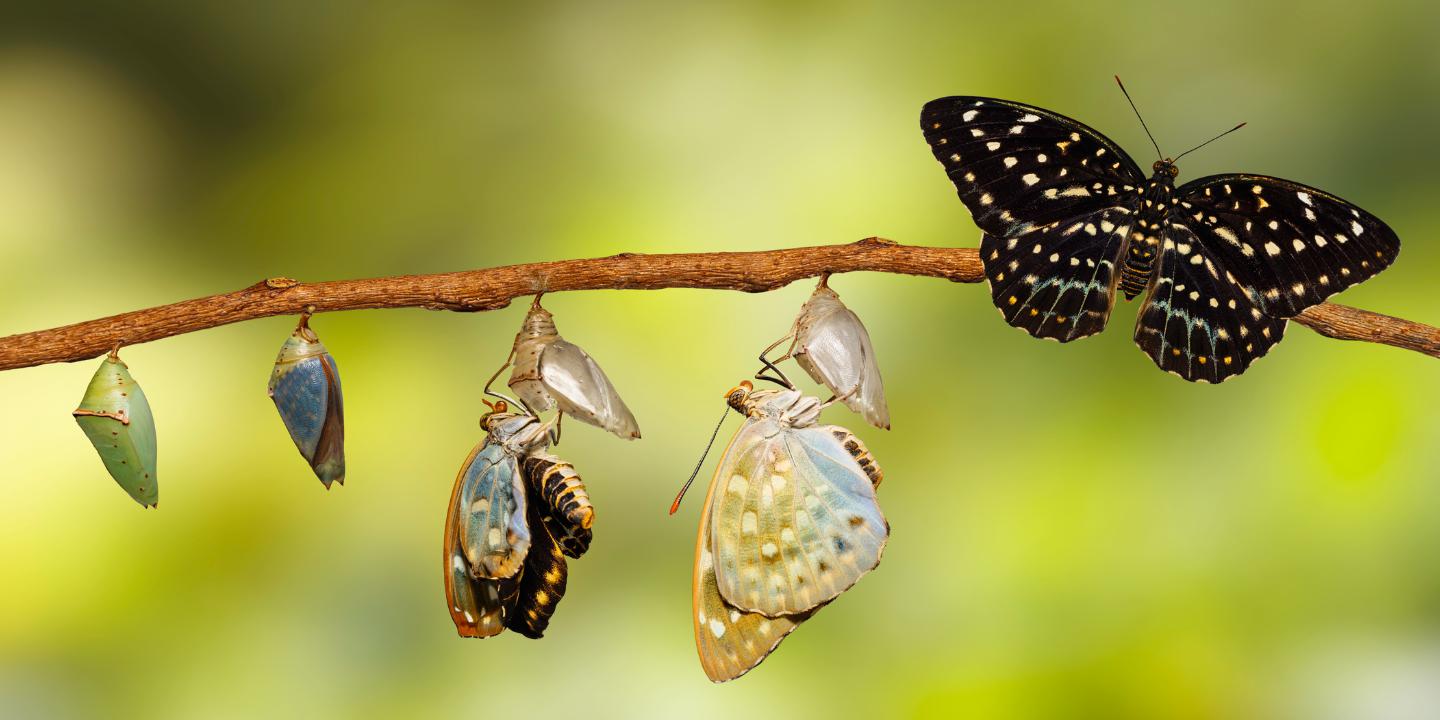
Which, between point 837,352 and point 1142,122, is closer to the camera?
point 837,352

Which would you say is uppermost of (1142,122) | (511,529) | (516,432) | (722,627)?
(1142,122)

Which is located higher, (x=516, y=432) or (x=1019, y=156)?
(x=1019, y=156)

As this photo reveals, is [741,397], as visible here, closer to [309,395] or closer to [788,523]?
[788,523]

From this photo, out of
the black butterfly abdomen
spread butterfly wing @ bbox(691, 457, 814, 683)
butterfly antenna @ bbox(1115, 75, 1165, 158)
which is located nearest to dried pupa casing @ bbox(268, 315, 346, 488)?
spread butterfly wing @ bbox(691, 457, 814, 683)

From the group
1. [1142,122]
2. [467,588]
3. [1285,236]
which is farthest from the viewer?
[1142,122]

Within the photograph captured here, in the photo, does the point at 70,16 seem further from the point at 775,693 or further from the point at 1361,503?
A: the point at 1361,503

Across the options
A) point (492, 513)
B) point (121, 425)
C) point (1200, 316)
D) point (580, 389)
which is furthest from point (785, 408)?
point (121, 425)

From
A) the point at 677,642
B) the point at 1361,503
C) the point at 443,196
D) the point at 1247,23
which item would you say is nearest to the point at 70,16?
the point at 443,196

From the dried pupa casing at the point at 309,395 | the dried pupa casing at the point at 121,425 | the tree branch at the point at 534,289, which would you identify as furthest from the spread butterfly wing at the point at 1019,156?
the dried pupa casing at the point at 121,425
